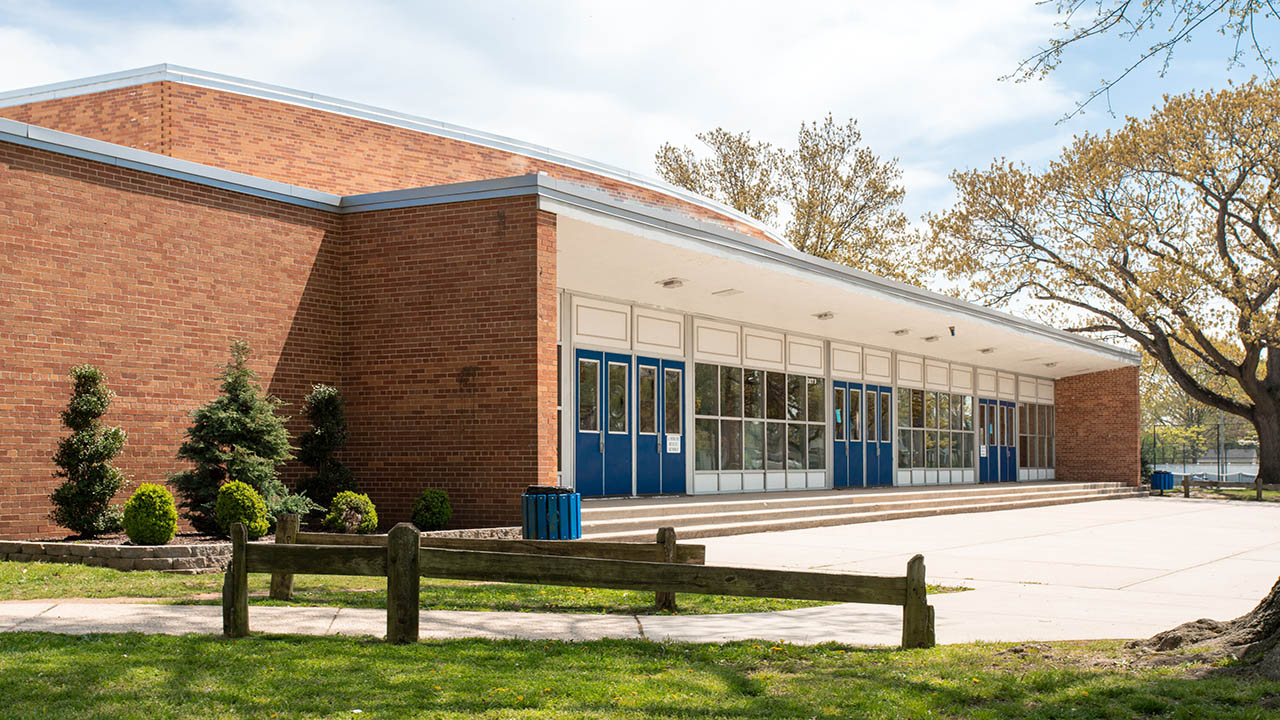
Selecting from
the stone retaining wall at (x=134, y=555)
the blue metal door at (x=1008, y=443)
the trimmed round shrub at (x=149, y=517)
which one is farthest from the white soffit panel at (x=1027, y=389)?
the trimmed round shrub at (x=149, y=517)

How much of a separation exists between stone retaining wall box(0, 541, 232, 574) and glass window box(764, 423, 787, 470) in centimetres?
1455

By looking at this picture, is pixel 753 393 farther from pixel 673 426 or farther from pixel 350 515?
pixel 350 515

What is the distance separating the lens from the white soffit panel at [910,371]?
2988 centimetres

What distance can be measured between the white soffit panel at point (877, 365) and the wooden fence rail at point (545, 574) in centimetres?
2096

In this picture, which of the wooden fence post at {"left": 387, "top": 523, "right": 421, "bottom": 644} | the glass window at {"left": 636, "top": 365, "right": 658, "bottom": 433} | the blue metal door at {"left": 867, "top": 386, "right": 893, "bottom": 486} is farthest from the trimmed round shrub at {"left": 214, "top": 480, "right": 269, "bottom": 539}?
the blue metal door at {"left": 867, "top": 386, "right": 893, "bottom": 486}

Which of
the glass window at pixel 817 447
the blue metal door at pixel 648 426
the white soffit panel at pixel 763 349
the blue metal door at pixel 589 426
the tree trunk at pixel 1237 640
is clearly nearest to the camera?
the tree trunk at pixel 1237 640

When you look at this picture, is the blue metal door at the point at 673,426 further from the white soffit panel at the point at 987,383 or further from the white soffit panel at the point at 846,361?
the white soffit panel at the point at 987,383

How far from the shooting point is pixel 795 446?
84.2ft

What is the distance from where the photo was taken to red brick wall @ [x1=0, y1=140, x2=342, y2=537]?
12406mm

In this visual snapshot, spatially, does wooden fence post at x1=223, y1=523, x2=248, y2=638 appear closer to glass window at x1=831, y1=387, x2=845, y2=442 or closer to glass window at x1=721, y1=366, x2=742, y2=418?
glass window at x1=721, y1=366, x2=742, y2=418

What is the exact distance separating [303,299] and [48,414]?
3.70 metres

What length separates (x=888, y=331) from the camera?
87.9 feet

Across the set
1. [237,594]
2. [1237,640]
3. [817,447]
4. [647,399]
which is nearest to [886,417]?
[817,447]

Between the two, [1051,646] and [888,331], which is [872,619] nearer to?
[1051,646]
